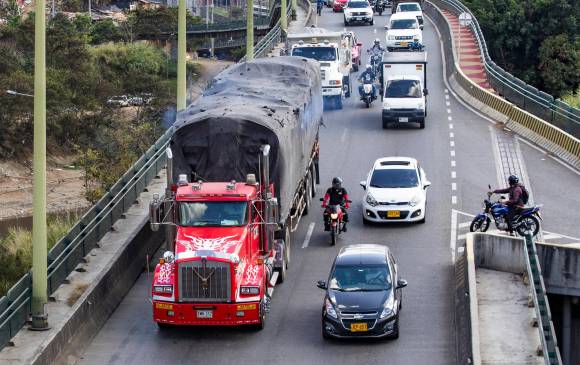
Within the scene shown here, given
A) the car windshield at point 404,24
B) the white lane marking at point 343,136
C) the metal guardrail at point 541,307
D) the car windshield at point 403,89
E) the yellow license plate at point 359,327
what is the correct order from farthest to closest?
the car windshield at point 404,24, the car windshield at point 403,89, the white lane marking at point 343,136, the yellow license plate at point 359,327, the metal guardrail at point 541,307

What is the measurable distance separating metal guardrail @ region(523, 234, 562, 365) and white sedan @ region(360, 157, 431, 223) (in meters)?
3.66

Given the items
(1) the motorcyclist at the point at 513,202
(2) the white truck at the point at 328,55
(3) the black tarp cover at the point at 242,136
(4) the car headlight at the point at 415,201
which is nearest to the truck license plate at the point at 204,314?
(3) the black tarp cover at the point at 242,136

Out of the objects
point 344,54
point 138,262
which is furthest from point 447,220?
point 344,54

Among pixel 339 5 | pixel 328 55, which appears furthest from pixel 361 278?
pixel 339 5

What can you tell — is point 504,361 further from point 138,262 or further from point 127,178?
point 127,178

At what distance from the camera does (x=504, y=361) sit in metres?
24.5

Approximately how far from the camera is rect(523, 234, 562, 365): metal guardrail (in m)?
22.7

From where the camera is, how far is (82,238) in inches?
1109

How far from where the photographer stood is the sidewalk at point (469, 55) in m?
61.3

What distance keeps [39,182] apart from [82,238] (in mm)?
5309

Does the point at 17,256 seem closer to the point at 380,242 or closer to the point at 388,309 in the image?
the point at 380,242

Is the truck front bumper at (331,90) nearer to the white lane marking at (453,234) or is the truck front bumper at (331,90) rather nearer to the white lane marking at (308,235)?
the white lane marking at (453,234)

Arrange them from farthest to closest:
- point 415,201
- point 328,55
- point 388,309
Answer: point 328,55 → point 415,201 → point 388,309

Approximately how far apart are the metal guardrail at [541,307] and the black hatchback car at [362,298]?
291 cm
